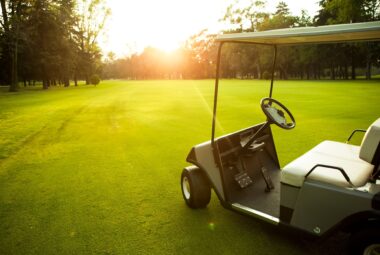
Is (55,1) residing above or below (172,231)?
above

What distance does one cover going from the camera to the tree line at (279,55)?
5166 centimetres

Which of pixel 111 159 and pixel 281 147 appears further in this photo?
pixel 281 147

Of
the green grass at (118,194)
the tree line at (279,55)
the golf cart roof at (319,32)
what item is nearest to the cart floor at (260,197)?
the green grass at (118,194)

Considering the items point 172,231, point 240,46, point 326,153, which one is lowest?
point 172,231

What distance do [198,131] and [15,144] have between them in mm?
5313

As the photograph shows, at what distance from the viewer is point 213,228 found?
3783 mm

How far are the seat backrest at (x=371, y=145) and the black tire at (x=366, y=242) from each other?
0.82 m

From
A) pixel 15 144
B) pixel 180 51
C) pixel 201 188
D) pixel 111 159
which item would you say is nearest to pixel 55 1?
pixel 15 144

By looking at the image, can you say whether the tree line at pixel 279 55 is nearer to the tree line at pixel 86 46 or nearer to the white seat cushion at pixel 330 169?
the tree line at pixel 86 46

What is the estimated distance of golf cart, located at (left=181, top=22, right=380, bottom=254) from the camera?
8.69ft

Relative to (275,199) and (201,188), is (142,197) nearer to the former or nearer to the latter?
(201,188)

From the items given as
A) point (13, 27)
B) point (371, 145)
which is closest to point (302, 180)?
point (371, 145)

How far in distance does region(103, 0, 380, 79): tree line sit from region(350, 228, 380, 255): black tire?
34.6m

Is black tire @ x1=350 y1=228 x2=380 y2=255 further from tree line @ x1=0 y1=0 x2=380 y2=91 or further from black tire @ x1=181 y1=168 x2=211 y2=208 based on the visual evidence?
tree line @ x1=0 y1=0 x2=380 y2=91
